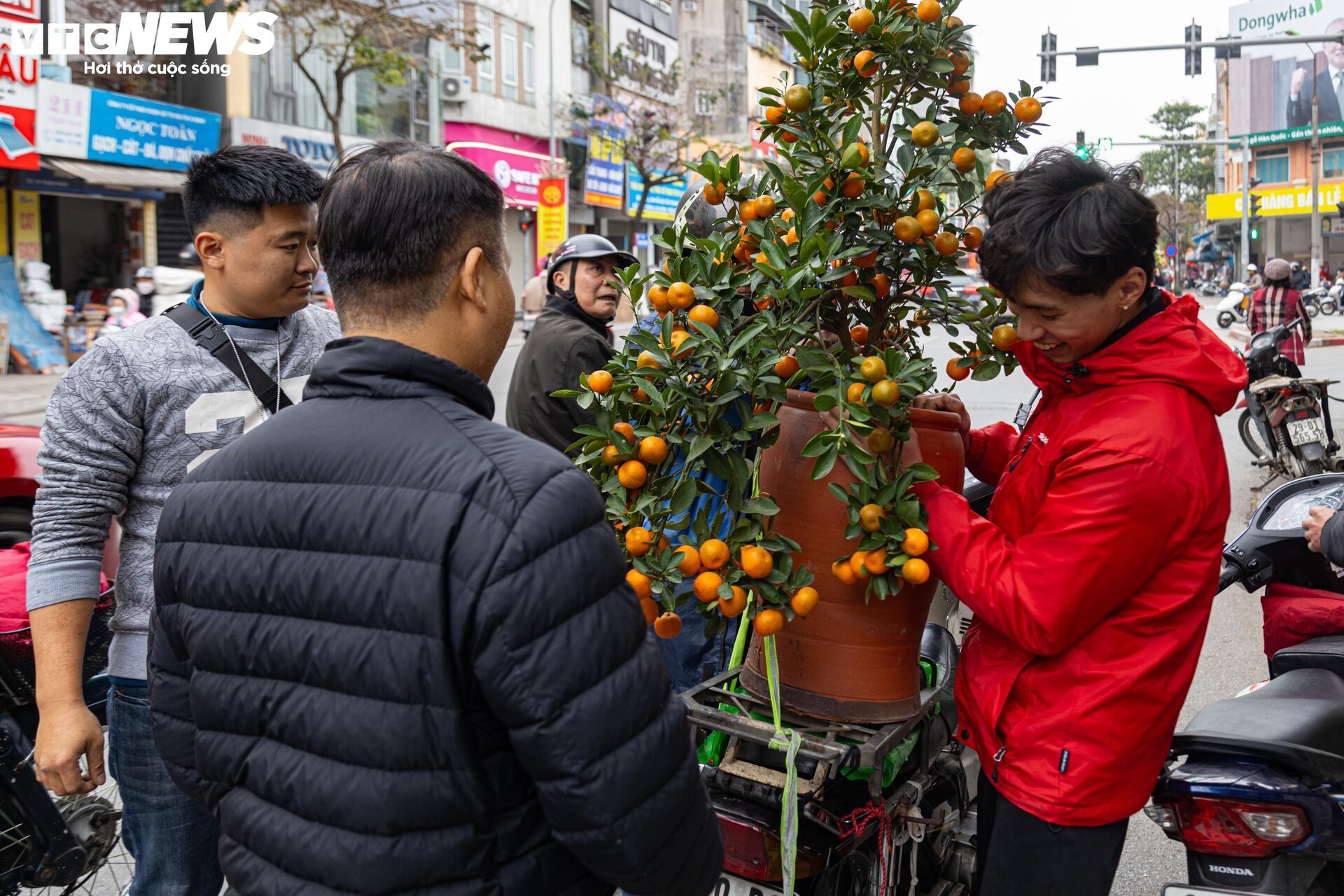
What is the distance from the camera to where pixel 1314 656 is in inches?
98.7

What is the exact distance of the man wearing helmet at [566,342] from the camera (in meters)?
3.72

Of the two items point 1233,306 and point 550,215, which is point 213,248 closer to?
point 1233,306

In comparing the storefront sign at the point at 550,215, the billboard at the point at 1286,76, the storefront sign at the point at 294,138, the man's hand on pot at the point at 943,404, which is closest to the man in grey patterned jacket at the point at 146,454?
the man's hand on pot at the point at 943,404

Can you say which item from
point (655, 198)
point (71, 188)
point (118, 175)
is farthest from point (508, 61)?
point (71, 188)

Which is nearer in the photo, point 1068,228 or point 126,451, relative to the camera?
point 1068,228

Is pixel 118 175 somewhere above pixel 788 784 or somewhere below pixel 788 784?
above

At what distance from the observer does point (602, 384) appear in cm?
183

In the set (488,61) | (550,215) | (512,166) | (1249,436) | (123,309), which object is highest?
(488,61)

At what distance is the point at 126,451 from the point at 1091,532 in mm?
1726

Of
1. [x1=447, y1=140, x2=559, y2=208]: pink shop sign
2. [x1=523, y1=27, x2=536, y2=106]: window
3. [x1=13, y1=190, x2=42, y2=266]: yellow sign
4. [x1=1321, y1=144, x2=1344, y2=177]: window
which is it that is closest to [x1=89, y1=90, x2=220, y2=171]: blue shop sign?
[x1=13, y1=190, x2=42, y2=266]: yellow sign

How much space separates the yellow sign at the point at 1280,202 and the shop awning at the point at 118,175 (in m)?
43.4

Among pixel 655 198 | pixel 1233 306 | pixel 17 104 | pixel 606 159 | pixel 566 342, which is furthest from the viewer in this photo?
pixel 655 198

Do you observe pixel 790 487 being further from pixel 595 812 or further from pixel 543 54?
pixel 543 54

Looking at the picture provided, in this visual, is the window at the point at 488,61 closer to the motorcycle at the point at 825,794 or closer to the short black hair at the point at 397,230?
the motorcycle at the point at 825,794
